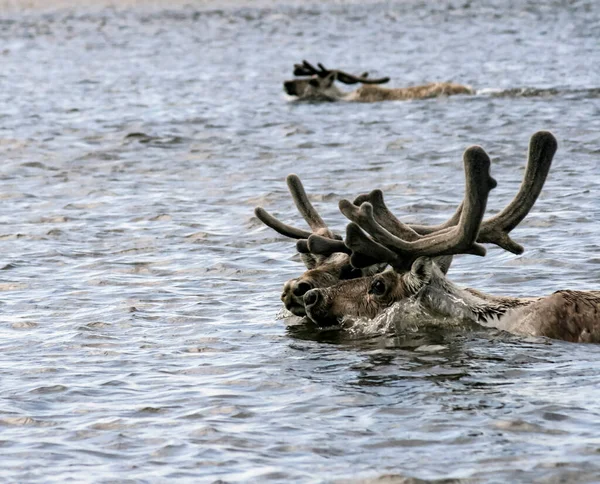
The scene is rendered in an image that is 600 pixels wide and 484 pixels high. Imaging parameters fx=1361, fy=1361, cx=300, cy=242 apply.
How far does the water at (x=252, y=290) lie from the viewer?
6582 mm

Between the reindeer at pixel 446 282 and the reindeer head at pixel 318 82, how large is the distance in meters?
15.8

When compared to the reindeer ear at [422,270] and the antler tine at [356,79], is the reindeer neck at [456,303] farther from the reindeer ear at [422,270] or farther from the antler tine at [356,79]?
the antler tine at [356,79]

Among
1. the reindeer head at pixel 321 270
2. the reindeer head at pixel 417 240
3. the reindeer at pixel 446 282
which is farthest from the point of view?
the reindeer head at pixel 321 270

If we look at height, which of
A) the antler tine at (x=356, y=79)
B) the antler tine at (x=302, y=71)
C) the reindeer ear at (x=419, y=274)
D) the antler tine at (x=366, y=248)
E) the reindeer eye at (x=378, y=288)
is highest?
the antler tine at (x=366, y=248)

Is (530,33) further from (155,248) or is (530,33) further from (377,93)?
(155,248)

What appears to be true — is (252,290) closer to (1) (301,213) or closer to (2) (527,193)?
(1) (301,213)

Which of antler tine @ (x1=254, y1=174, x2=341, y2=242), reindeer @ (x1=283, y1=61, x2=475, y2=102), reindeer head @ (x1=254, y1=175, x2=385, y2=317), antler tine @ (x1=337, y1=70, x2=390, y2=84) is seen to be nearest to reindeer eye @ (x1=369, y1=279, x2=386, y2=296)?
reindeer head @ (x1=254, y1=175, x2=385, y2=317)

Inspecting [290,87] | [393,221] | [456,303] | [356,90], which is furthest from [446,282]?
[356,90]

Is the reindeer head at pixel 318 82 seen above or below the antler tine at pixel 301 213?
below

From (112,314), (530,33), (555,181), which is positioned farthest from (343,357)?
(530,33)

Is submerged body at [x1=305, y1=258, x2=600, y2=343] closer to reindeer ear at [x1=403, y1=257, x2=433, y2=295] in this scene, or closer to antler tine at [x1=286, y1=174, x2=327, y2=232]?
reindeer ear at [x1=403, y1=257, x2=433, y2=295]

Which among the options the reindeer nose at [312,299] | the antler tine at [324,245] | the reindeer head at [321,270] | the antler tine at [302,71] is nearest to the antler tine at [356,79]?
the antler tine at [302,71]

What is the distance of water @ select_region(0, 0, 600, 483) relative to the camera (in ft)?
21.6

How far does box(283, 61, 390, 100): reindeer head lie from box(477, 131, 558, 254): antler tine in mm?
16359
